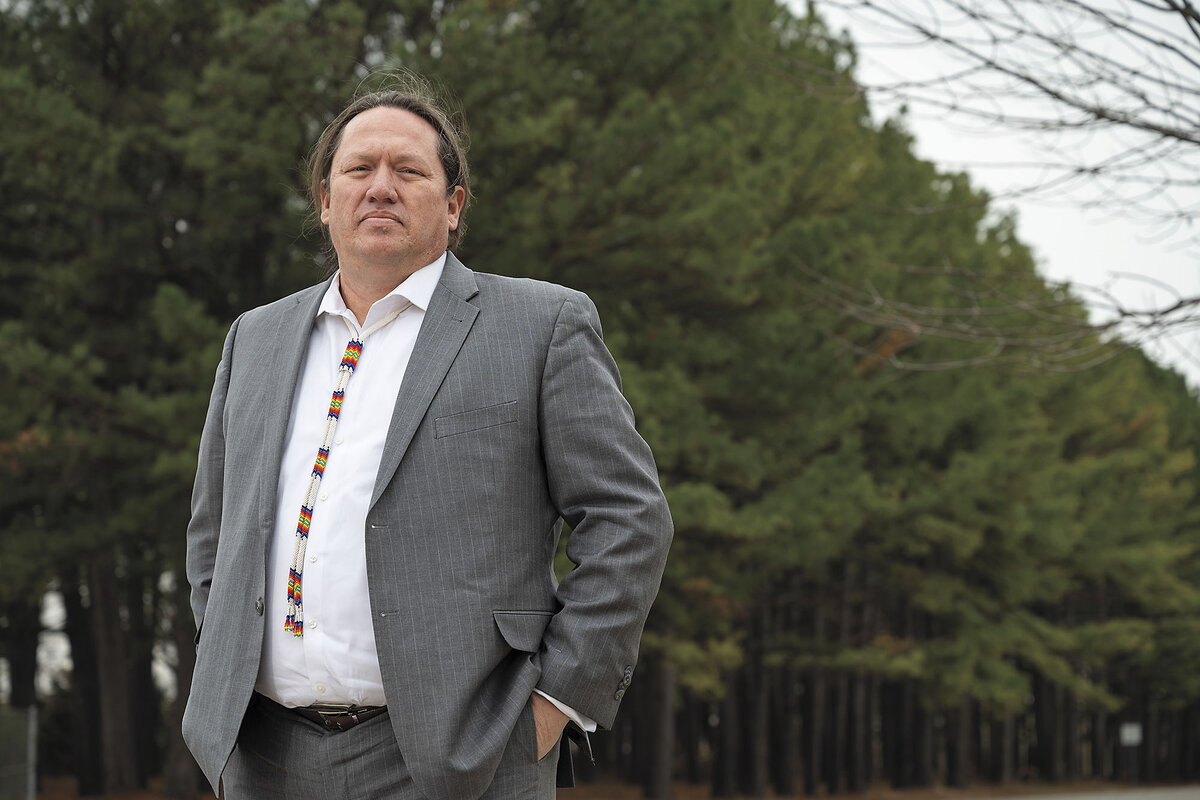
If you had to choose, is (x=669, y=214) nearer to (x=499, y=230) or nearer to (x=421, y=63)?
(x=499, y=230)

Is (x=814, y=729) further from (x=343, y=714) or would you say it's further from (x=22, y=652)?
(x=343, y=714)

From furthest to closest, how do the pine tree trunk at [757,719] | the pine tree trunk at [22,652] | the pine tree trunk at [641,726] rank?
the pine tree trunk at [757,719] → the pine tree trunk at [641,726] → the pine tree trunk at [22,652]

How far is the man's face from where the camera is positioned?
2.63 meters

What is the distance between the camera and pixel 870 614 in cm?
3053

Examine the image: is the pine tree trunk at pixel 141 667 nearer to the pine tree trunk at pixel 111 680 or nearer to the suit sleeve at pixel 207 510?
the pine tree trunk at pixel 111 680

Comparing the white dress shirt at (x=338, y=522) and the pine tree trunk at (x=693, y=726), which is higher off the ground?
the white dress shirt at (x=338, y=522)

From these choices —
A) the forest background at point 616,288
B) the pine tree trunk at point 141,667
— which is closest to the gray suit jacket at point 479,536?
the forest background at point 616,288

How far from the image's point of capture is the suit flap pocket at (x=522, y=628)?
2.42 meters

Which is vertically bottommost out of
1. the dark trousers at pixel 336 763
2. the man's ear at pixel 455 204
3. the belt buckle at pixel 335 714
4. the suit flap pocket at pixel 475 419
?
the dark trousers at pixel 336 763

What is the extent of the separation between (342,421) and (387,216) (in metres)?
0.43

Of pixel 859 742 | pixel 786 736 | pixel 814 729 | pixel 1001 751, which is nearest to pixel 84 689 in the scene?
pixel 786 736

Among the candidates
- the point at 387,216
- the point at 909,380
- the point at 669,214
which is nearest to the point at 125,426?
the point at 669,214

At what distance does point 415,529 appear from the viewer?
242cm

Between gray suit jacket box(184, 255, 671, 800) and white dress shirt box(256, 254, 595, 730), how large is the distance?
0.03 m
